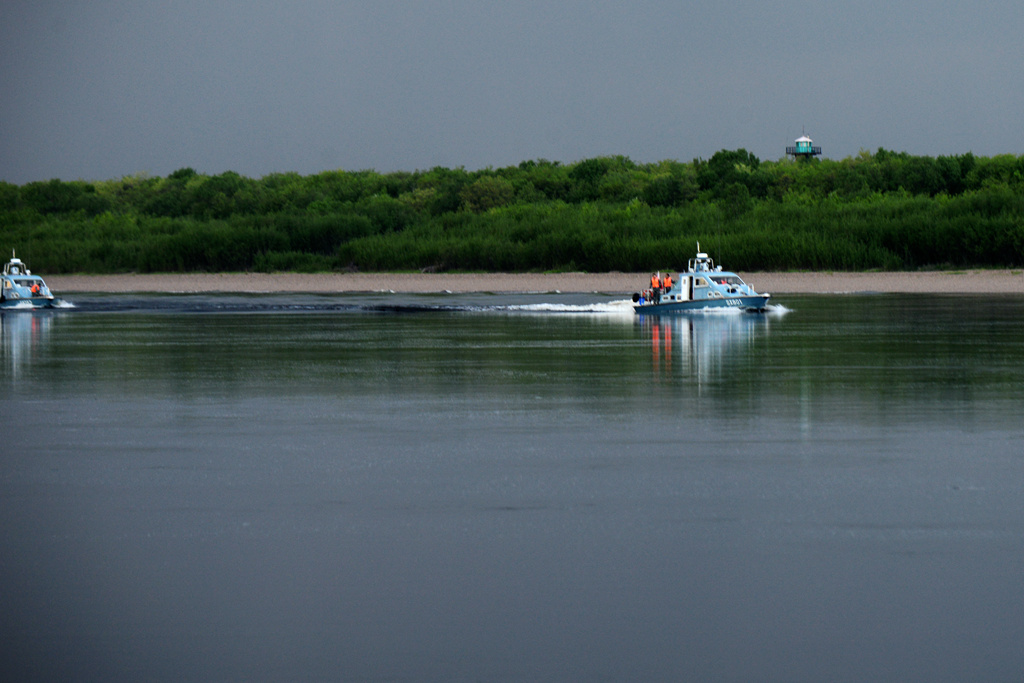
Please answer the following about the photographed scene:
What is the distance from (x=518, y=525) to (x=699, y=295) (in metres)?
37.3

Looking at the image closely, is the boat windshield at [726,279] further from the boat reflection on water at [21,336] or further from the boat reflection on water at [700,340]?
the boat reflection on water at [21,336]

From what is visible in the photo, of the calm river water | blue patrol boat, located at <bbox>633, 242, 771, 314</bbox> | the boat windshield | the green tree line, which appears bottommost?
the calm river water

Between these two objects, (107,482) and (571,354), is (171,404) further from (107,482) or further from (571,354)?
(571,354)

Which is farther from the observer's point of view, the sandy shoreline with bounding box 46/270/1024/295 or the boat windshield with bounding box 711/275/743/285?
the sandy shoreline with bounding box 46/270/1024/295

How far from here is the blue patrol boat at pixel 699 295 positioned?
44.8 metres

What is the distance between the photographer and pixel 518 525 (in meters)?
9.94

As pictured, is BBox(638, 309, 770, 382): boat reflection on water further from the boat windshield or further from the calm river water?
the boat windshield

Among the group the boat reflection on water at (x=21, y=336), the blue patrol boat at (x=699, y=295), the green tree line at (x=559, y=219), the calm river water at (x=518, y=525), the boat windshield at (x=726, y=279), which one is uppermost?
the green tree line at (x=559, y=219)

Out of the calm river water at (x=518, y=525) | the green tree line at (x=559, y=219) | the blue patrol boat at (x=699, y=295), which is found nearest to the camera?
the calm river water at (x=518, y=525)

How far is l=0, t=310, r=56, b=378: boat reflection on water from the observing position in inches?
1043

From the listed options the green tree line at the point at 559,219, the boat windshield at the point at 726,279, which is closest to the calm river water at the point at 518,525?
the boat windshield at the point at 726,279

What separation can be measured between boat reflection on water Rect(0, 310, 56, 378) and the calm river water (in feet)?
17.0

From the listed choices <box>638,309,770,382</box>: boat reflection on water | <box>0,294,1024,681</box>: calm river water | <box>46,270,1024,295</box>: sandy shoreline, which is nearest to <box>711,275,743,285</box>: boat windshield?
<box>638,309,770,382</box>: boat reflection on water

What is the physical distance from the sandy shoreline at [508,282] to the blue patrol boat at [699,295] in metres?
17.2
